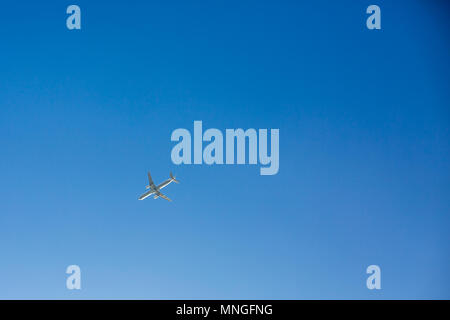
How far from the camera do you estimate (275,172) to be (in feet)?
46.8
